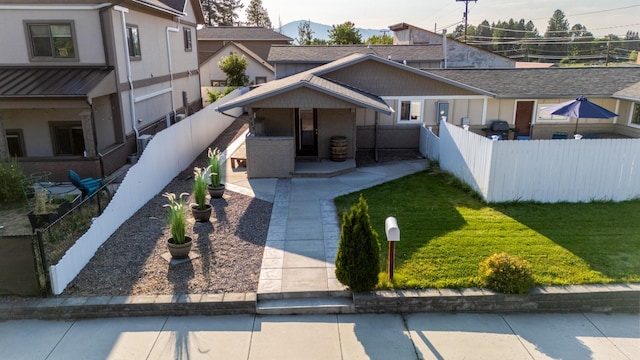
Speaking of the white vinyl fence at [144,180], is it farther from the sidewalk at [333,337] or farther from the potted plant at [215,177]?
the potted plant at [215,177]

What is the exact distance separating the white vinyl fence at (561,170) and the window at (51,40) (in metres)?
13.3

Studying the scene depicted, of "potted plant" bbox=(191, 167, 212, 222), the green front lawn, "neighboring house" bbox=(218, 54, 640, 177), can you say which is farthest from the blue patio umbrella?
"potted plant" bbox=(191, 167, 212, 222)

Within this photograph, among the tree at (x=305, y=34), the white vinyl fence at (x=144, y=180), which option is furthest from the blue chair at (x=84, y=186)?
the tree at (x=305, y=34)

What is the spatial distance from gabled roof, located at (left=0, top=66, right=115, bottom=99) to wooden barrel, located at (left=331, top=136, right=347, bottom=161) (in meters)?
7.85

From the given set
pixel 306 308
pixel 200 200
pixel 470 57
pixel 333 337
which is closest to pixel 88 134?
pixel 200 200

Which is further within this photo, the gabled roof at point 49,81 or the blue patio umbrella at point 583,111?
the blue patio umbrella at point 583,111

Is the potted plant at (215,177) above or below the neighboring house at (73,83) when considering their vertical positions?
below

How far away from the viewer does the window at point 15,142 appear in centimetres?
1576

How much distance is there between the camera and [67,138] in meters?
15.9

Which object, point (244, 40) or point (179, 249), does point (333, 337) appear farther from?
point (244, 40)

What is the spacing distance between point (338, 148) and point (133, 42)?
860cm

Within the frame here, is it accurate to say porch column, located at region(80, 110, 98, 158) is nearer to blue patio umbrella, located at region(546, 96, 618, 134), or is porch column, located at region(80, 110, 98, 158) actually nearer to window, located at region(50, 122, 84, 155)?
window, located at region(50, 122, 84, 155)

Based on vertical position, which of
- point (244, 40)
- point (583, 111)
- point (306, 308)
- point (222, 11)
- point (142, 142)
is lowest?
point (306, 308)

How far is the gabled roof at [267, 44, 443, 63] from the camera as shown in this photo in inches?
939
